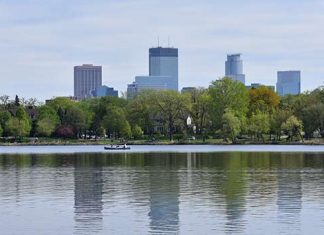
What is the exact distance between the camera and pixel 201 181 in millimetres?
41969

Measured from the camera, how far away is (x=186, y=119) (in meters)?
136

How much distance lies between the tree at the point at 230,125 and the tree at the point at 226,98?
352cm

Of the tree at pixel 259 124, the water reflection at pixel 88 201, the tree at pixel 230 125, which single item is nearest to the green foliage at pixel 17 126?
the tree at pixel 230 125

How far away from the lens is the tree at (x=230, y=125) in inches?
4798

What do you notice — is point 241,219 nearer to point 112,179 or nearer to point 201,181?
point 201,181

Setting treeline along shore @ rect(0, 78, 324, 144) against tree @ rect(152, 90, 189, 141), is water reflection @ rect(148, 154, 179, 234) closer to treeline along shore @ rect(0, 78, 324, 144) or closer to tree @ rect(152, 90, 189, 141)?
treeline along shore @ rect(0, 78, 324, 144)

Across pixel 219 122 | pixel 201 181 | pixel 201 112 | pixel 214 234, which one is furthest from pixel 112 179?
pixel 201 112

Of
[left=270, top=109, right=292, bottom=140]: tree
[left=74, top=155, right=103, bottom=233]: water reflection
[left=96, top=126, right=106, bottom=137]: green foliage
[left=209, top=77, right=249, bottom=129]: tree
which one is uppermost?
[left=209, top=77, right=249, bottom=129]: tree

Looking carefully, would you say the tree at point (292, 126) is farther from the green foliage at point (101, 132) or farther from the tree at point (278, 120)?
the green foliage at point (101, 132)

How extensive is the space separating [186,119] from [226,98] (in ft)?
30.0

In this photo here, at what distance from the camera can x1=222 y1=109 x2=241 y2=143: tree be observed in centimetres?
12188

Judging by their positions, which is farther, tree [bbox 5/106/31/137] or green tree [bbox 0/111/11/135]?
green tree [bbox 0/111/11/135]

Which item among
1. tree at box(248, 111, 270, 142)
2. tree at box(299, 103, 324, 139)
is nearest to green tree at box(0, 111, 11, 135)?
tree at box(248, 111, 270, 142)

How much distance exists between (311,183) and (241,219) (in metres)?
14.2
